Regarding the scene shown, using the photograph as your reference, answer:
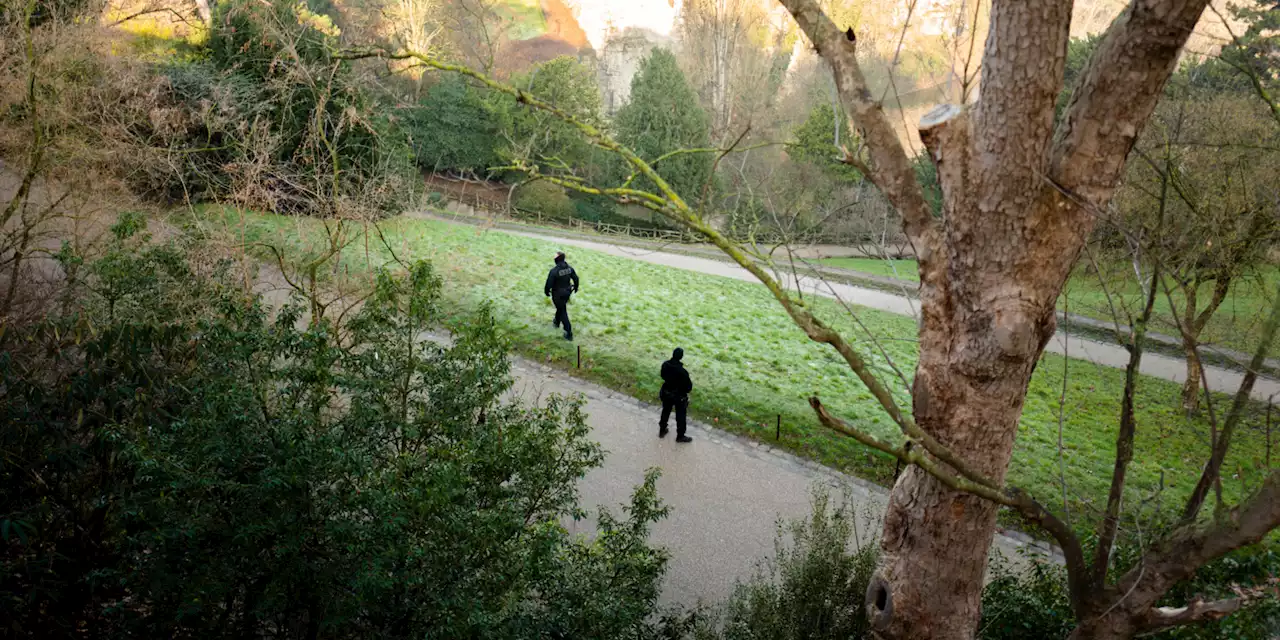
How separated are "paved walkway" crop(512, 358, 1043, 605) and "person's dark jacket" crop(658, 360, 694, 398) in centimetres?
80

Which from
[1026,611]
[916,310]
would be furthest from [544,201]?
[1026,611]

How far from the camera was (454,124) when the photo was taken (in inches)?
1334

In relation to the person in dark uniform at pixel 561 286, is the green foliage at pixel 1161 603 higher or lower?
lower

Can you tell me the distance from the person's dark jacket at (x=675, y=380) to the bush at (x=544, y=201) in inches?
838

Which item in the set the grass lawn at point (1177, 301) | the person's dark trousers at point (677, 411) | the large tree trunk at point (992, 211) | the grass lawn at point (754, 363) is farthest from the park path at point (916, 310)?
the large tree trunk at point (992, 211)

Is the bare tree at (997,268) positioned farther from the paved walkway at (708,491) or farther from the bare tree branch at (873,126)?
the paved walkway at (708,491)

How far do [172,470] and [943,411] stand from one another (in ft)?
12.6

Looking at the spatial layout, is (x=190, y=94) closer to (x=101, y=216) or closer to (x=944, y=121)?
(x=101, y=216)

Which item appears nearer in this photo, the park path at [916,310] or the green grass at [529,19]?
the park path at [916,310]

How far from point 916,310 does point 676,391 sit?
6.44 meters

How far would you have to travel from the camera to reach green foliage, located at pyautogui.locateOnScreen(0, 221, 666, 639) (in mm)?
4031

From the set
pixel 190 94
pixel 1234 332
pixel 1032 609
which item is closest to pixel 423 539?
pixel 1032 609

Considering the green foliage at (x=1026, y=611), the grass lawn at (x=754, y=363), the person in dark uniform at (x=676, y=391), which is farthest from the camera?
the grass lawn at (x=754, y=363)

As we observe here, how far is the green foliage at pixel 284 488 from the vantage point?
4031mm
